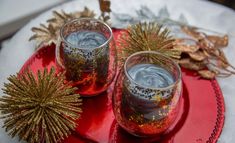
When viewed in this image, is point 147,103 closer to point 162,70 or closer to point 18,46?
point 162,70

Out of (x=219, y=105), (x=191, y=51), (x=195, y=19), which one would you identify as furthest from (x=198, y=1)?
(x=219, y=105)

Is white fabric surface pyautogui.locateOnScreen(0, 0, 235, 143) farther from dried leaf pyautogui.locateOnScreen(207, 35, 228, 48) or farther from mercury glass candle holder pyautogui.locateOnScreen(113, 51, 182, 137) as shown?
mercury glass candle holder pyautogui.locateOnScreen(113, 51, 182, 137)

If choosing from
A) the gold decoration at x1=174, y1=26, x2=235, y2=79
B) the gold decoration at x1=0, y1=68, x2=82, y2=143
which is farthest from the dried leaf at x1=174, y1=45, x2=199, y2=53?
the gold decoration at x1=0, y1=68, x2=82, y2=143

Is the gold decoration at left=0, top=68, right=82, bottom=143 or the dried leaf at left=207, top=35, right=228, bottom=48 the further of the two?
the dried leaf at left=207, top=35, right=228, bottom=48

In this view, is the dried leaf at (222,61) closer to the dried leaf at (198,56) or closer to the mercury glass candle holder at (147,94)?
the dried leaf at (198,56)

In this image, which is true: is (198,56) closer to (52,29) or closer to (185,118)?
(185,118)

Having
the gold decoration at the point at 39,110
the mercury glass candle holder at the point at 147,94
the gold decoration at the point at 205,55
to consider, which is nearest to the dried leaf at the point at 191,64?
the gold decoration at the point at 205,55

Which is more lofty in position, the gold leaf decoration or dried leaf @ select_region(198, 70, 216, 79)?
the gold leaf decoration

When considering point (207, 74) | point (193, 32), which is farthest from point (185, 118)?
point (193, 32)
